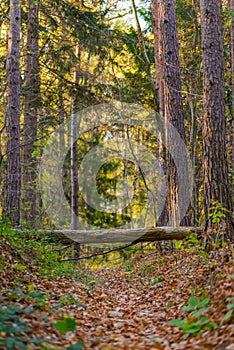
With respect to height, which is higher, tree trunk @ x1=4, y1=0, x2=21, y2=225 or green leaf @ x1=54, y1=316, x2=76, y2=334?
tree trunk @ x1=4, y1=0, x2=21, y2=225

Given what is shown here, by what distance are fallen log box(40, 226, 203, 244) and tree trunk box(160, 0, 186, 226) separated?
94cm

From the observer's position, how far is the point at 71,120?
19.3 m

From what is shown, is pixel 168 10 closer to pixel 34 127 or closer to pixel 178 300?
pixel 34 127

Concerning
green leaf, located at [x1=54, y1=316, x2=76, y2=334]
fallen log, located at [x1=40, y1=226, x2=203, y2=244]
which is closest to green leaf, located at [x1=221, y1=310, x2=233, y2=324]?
green leaf, located at [x1=54, y1=316, x2=76, y2=334]

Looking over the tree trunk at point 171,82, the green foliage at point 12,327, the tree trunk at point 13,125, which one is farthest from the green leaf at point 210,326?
the tree trunk at point 13,125

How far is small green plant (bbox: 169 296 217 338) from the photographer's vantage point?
4793mm

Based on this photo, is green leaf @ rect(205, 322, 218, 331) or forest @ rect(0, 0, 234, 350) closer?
green leaf @ rect(205, 322, 218, 331)

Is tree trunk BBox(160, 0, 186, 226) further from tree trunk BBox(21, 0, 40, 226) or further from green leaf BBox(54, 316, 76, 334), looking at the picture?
green leaf BBox(54, 316, 76, 334)

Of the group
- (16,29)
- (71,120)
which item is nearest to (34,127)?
(71,120)

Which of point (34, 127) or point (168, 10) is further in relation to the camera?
point (34, 127)

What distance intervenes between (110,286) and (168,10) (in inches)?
292

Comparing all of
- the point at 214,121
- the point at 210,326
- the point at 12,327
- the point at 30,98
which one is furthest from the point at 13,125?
the point at 210,326

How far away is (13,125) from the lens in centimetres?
1229

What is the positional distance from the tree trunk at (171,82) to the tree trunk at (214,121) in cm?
297
